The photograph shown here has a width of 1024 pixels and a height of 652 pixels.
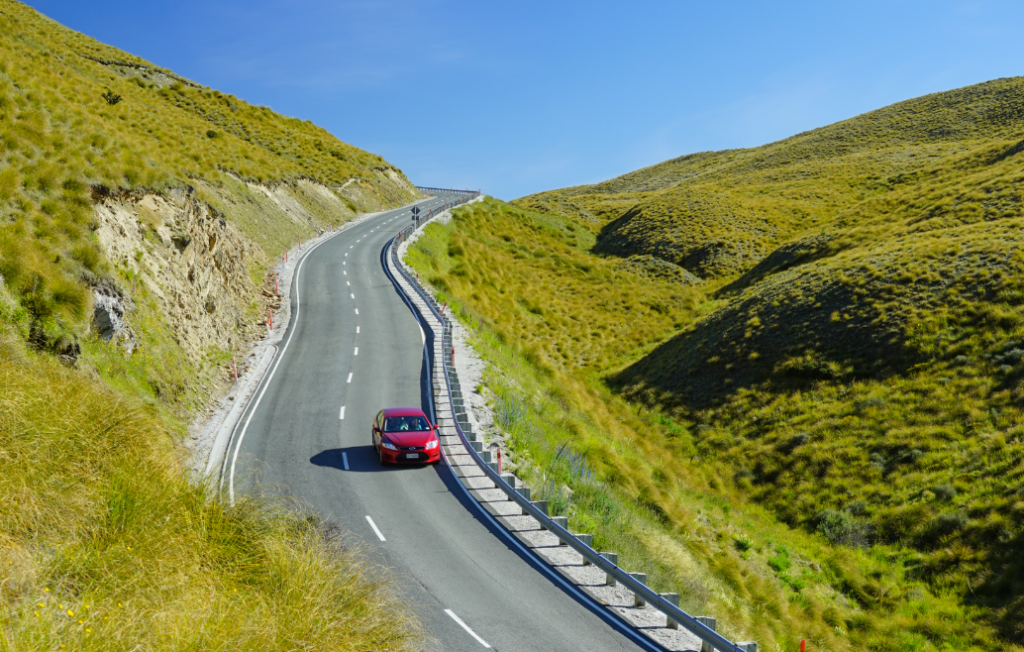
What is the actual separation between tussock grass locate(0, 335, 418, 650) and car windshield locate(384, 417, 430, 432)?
5.95m

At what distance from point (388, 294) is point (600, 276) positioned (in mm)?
25347

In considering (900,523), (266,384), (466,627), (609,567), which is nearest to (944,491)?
(900,523)

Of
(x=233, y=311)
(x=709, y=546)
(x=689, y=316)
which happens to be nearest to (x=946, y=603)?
(x=709, y=546)

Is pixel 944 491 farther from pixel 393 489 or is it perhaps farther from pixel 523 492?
pixel 393 489

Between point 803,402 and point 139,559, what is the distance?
26.4 metres

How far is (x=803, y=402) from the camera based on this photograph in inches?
1067

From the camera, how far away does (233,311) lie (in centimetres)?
2700

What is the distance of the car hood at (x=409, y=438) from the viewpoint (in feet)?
52.4

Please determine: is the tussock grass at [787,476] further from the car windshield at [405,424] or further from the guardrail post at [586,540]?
the car windshield at [405,424]

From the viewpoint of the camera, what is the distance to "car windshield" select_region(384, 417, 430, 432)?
16500 millimetres

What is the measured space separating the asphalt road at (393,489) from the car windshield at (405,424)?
975mm

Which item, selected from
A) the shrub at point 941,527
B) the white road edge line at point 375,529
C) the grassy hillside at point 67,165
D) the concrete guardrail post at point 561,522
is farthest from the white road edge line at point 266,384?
the shrub at point 941,527

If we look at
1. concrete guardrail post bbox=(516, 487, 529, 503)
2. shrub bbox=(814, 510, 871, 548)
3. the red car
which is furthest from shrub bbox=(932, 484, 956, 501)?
the red car

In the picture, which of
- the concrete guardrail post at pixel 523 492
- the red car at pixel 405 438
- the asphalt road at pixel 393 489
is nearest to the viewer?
the asphalt road at pixel 393 489
